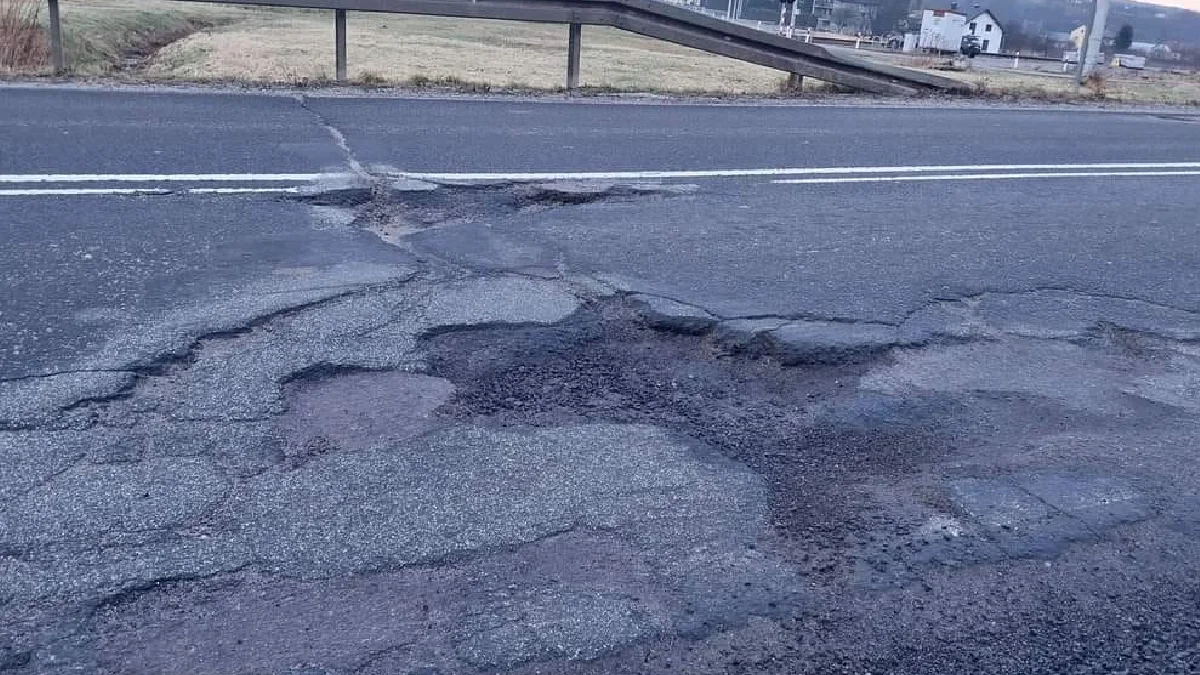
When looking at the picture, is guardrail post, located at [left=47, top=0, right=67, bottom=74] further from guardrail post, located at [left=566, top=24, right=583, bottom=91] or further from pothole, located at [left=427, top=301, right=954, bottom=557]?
pothole, located at [left=427, top=301, right=954, bottom=557]

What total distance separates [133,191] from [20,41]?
7119 millimetres

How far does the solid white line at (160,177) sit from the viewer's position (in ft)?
22.3

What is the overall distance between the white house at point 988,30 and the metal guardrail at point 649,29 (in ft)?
223

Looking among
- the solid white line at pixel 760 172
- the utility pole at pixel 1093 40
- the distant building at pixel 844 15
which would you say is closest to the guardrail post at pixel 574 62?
the solid white line at pixel 760 172

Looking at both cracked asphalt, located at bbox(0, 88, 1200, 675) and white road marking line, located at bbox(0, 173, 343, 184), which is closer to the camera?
cracked asphalt, located at bbox(0, 88, 1200, 675)

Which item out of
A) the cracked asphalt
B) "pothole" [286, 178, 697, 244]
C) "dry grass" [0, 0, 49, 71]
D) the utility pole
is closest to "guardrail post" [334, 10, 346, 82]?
"dry grass" [0, 0, 49, 71]

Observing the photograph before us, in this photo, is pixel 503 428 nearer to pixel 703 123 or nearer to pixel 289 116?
pixel 289 116

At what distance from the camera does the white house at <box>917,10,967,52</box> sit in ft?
213

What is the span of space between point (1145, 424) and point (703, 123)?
23.1 ft

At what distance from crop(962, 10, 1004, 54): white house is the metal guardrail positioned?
68036 mm

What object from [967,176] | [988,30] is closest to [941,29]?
[988,30]

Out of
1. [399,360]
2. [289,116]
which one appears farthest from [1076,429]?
[289,116]

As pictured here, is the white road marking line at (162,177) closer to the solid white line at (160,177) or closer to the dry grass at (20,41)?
the solid white line at (160,177)

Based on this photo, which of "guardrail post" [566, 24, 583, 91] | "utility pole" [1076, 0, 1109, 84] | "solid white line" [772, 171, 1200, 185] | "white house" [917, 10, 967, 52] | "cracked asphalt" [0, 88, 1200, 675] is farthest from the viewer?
"white house" [917, 10, 967, 52]
